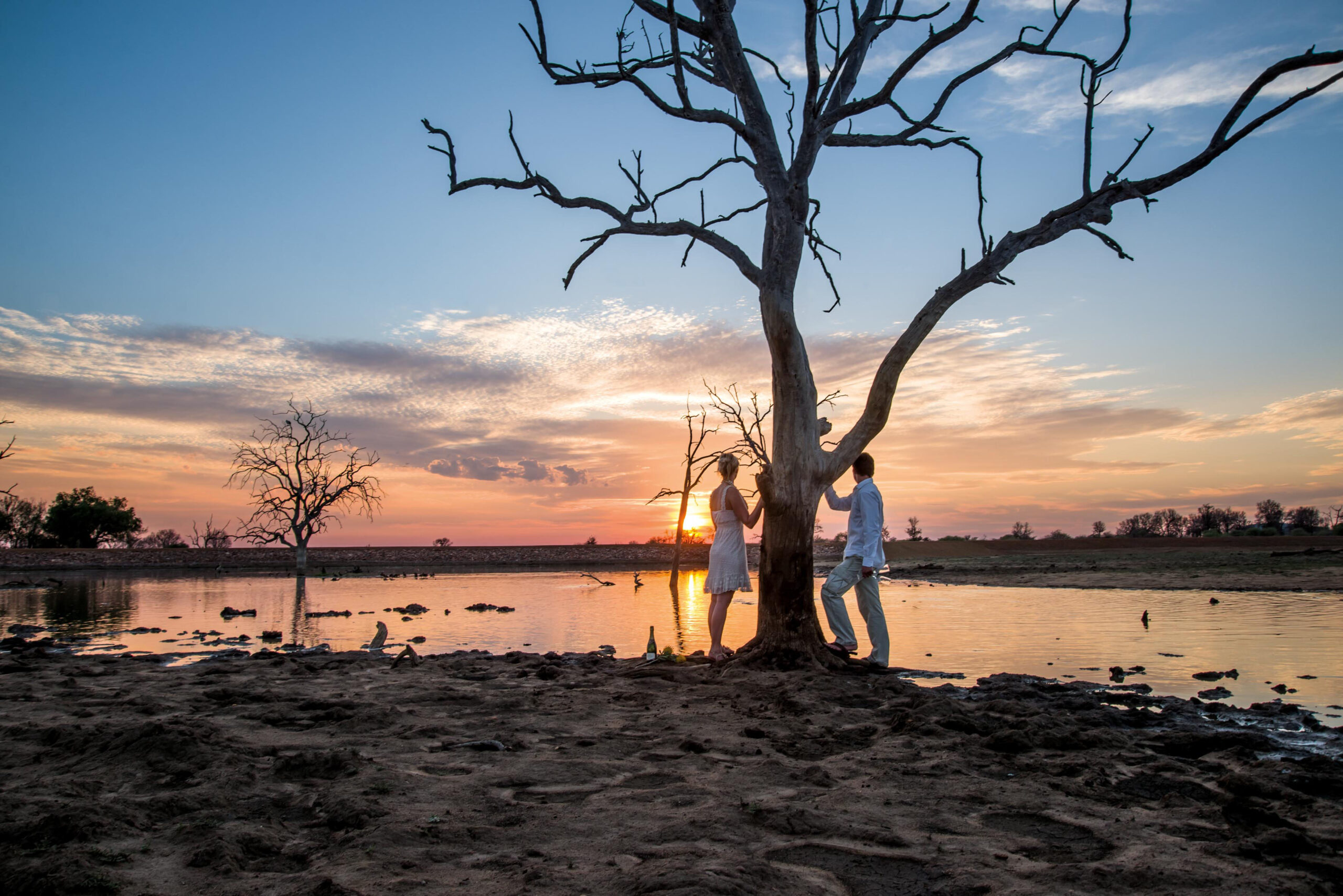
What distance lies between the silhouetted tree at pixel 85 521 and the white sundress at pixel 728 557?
200 feet

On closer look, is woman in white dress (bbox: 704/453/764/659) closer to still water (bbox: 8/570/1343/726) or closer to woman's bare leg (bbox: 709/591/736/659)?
woman's bare leg (bbox: 709/591/736/659)

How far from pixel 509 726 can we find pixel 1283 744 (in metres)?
4.95

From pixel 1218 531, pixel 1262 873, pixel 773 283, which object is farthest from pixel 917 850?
pixel 1218 531

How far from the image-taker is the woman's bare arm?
26.0 feet

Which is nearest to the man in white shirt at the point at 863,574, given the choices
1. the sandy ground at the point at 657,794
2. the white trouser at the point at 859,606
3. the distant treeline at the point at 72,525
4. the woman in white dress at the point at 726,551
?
the white trouser at the point at 859,606

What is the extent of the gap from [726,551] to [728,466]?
91 cm

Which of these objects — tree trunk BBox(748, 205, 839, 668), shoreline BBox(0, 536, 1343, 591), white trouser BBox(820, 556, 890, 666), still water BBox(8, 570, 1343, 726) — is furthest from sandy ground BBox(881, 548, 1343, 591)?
tree trunk BBox(748, 205, 839, 668)

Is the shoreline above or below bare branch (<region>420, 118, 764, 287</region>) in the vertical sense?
below

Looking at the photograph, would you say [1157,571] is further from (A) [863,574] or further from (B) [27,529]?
(B) [27,529]

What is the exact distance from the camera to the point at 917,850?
310 centimetres

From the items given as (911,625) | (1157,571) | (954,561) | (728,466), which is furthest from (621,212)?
(954,561)

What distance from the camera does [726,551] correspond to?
818 cm

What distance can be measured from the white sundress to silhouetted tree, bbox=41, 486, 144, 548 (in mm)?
60973

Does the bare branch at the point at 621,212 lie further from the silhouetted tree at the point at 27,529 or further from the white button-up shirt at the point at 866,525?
the silhouetted tree at the point at 27,529
